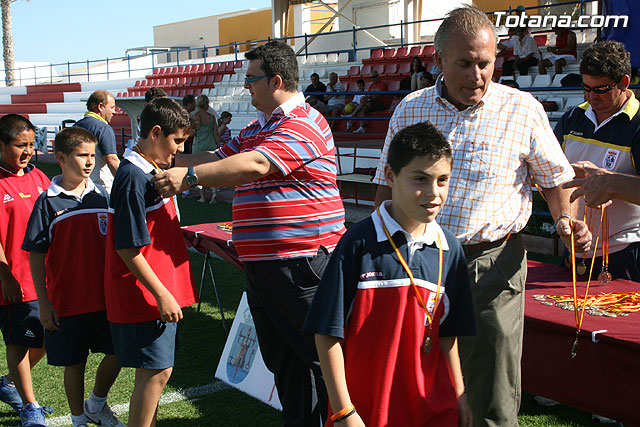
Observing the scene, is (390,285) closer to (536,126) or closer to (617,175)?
(536,126)

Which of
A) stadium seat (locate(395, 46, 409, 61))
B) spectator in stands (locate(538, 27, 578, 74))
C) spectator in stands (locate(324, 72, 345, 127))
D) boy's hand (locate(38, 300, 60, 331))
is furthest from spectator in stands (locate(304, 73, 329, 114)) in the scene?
boy's hand (locate(38, 300, 60, 331))

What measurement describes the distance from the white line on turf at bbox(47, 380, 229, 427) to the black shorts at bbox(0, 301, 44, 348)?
44 centimetres

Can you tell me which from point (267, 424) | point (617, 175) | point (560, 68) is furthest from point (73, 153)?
point (560, 68)

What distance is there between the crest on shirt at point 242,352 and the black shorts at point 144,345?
123 cm

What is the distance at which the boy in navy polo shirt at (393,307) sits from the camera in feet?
6.80

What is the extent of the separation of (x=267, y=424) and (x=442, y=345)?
1.89 metres

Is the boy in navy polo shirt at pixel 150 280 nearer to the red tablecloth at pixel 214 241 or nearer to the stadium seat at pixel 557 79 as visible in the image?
the red tablecloth at pixel 214 241

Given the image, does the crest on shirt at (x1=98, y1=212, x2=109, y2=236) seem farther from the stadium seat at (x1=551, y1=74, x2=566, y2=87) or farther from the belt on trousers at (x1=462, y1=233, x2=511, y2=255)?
the stadium seat at (x1=551, y1=74, x2=566, y2=87)

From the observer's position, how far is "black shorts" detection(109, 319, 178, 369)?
9.99 ft

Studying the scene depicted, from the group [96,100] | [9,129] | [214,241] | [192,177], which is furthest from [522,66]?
[192,177]

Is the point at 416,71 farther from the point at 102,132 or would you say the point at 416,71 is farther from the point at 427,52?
the point at 102,132

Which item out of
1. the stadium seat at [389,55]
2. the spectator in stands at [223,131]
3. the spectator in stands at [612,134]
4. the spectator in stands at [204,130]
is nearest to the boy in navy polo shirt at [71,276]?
the spectator in stands at [612,134]

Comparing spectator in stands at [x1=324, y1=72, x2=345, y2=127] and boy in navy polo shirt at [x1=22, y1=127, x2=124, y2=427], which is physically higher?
spectator in stands at [x1=324, y1=72, x2=345, y2=127]

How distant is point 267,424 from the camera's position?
12.7 feet
